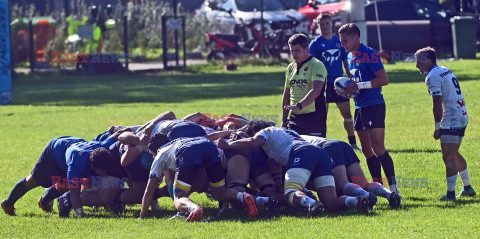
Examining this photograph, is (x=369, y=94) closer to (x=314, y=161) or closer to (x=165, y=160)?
(x=314, y=161)

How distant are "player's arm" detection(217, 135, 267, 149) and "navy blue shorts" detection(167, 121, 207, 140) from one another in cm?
50

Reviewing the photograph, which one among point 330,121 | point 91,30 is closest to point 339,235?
point 330,121

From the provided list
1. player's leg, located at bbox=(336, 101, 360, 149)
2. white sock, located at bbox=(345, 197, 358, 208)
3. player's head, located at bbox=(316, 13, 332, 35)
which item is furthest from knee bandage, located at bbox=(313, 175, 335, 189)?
player's leg, located at bbox=(336, 101, 360, 149)

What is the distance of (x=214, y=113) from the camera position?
20.5m

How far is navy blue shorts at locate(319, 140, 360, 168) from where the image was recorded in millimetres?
10219

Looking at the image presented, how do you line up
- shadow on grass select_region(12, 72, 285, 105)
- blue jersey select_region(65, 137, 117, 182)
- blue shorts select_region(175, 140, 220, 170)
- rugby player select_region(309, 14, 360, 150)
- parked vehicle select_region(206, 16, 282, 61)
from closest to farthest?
1. blue shorts select_region(175, 140, 220, 170)
2. blue jersey select_region(65, 137, 117, 182)
3. rugby player select_region(309, 14, 360, 150)
4. shadow on grass select_region(12, 72, 285, 105)
5. parked vehicle select_region(206, 16, 282, 61)

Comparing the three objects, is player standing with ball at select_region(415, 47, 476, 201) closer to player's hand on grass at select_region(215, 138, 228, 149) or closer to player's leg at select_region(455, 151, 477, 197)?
player's leg at select_region(455, 151, 477, 197)

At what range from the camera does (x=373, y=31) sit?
106ft

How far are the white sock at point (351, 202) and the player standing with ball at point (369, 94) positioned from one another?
1.16 meters

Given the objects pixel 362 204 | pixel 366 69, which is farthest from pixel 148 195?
pixel 366 69

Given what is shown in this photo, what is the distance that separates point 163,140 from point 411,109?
10733 millimetres

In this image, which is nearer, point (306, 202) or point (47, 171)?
point (306, 202)

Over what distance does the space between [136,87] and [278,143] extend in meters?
19.7

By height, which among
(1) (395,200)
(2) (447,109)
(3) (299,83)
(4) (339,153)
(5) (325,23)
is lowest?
(1) (395,200)
